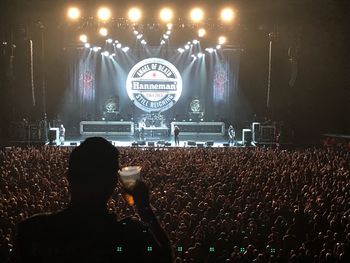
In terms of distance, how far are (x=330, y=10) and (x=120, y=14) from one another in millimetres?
12605

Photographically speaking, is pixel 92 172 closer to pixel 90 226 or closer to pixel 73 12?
pixel 90 226

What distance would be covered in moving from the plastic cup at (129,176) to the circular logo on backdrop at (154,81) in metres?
28.0

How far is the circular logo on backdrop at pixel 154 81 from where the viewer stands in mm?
30500

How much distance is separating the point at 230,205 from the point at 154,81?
77.4 ft

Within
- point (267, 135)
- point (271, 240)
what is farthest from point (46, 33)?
point (271, 240)

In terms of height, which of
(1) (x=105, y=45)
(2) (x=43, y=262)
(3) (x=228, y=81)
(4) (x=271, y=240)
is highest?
(1) (x=105, y=45)

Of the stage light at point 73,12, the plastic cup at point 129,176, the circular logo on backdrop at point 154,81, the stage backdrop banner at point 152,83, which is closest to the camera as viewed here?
the plastic cup at point 129,176

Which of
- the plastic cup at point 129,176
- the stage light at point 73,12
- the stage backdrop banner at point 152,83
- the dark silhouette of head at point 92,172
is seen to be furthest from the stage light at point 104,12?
the dark silhouette of head at point 92,172

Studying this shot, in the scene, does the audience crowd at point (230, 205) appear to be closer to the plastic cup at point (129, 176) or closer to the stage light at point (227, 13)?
the plastic cup at point (129, 176)

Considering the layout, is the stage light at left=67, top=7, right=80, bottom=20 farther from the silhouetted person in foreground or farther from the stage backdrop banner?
the silhouetted person in foreground

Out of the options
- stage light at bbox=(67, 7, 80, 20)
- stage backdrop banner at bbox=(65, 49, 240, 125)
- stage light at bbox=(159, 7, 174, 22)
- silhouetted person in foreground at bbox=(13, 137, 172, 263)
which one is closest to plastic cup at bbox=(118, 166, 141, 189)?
silhouetted person in foreground at bbox=(13, 137, 172, 263)

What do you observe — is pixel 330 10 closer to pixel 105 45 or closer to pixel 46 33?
pixel 105 45

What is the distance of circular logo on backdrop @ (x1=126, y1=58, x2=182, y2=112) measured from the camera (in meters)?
30.5

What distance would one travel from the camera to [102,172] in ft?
7.44
